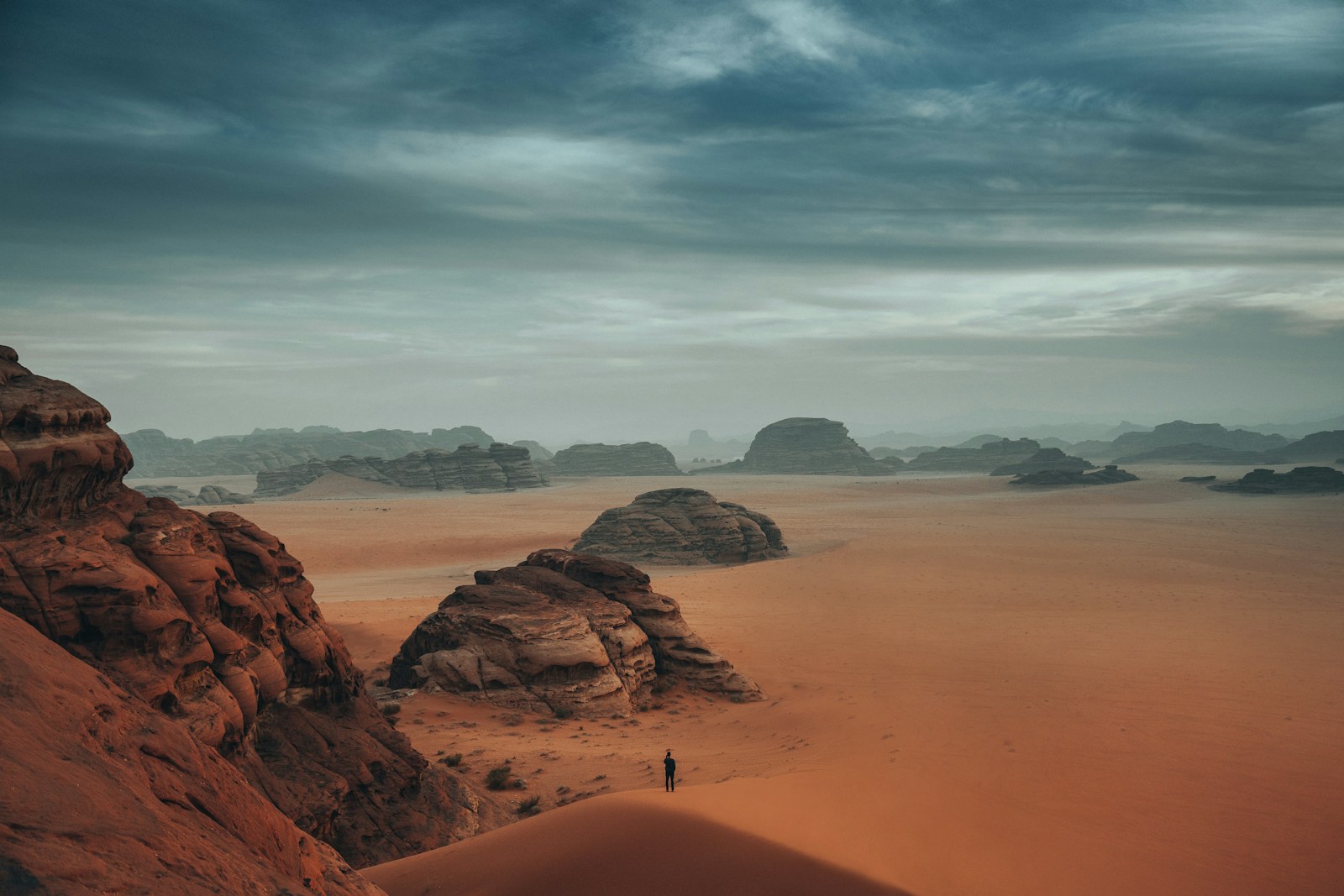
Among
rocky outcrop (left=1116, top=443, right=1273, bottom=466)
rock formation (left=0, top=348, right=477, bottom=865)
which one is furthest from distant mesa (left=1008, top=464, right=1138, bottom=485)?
rock formation (left=0, top=348, right=477, bottom=865)

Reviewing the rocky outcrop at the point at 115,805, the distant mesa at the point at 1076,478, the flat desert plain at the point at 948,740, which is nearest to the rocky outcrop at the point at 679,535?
the flat desert plain at the point at 948,740

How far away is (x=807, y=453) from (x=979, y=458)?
33.6m

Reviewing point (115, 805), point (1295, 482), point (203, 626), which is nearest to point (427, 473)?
point (1295, 482)

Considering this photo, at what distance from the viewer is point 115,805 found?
4785mm

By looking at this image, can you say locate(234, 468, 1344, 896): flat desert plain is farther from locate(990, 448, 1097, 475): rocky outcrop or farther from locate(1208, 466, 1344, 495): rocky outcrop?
locate(990, 448, 1097, 475): rocky outcrop

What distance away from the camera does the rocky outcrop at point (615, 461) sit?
6019 inches

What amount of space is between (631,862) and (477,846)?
202 centimetres

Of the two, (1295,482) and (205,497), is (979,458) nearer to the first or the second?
(1295,482)

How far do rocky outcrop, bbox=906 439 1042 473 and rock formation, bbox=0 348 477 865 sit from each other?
150503 mm

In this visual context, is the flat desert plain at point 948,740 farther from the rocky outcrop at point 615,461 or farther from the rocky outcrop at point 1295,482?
the rocky outcrop at point 615,461

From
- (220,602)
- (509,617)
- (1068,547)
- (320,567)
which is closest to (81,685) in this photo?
(220,602)

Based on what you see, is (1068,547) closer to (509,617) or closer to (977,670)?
(977,670)

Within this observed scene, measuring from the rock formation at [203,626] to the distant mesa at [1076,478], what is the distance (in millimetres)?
104703

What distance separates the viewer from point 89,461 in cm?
934
